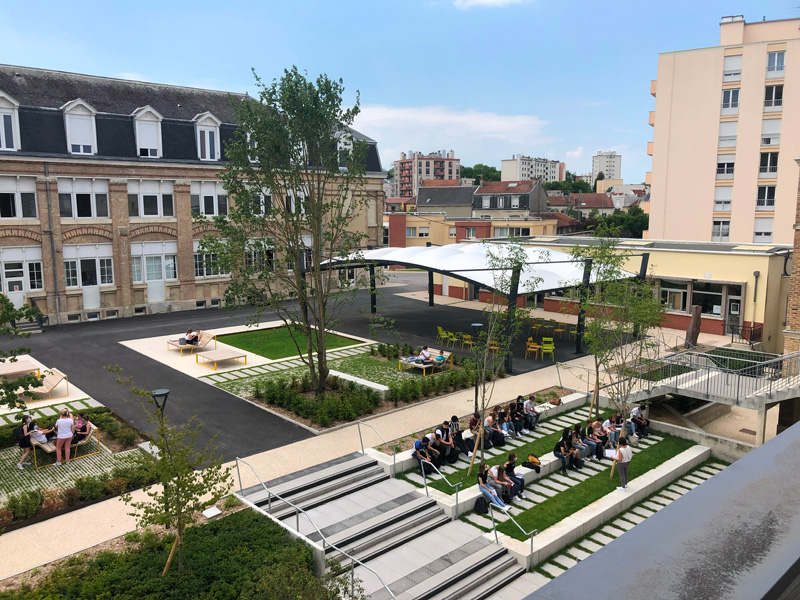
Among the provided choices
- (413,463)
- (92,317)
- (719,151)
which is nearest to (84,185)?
(92,317)

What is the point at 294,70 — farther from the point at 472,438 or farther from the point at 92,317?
the point at 92,317

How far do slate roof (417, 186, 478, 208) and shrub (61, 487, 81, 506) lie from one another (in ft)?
247

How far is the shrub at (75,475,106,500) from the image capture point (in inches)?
530

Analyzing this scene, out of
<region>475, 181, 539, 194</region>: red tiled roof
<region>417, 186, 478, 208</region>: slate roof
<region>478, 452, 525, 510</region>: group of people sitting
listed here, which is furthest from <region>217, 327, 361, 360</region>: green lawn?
<region>417, 186, 478, 208</region>: slate roof

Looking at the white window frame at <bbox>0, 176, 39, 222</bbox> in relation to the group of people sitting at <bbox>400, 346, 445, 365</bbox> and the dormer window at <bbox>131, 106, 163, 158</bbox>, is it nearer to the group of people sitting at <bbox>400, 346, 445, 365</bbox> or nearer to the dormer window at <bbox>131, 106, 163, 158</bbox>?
the dormer window at <bbox>131, 106, 163, 158</bbox>

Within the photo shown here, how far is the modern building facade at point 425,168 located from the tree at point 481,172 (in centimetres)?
239

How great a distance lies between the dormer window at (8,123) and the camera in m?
31.6

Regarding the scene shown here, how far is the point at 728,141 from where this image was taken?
44.2 metres

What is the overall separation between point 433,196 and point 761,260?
A: 198 feet

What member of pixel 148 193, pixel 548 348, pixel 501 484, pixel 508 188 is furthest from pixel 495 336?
pixel 508 188

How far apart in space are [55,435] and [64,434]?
0.80m

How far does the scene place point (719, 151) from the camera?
146 ft

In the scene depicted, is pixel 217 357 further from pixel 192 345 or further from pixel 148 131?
pixel 148 131

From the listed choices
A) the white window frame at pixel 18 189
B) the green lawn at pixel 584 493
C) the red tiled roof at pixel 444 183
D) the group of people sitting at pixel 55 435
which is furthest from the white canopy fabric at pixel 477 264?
the red tiled roof at pixel 444 183
